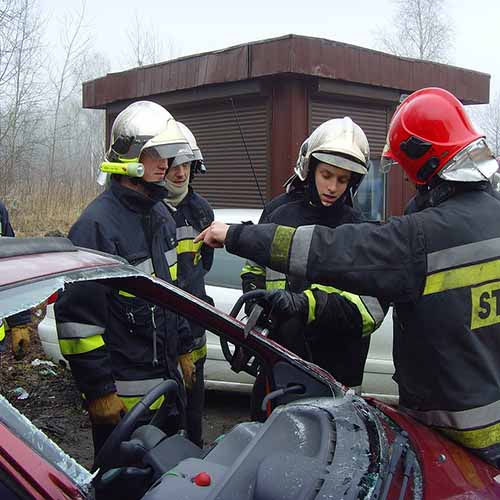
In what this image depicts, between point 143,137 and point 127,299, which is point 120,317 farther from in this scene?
point 143,137

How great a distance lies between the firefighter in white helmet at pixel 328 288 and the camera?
2.65 m

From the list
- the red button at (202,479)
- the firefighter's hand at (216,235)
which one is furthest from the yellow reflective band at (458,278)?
the red button at (202,479)

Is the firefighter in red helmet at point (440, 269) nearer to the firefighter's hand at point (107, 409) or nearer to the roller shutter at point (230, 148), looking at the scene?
the firefighter's hand at point (107, 409)

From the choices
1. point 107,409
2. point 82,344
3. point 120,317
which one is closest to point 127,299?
point 120,317

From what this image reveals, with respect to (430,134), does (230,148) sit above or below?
above

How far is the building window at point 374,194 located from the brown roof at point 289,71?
137cm

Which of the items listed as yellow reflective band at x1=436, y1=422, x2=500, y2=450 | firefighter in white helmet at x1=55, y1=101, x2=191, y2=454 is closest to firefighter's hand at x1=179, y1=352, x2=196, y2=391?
firefighter in white helmet at x1=55, y1=101, x2=191, y2=454

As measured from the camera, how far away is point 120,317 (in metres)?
2.41

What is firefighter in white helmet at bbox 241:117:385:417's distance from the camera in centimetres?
265

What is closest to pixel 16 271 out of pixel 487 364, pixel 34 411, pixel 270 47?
pixel 487 364

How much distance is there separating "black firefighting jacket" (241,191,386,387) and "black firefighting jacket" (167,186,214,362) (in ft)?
1.40

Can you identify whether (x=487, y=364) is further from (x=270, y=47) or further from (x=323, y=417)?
(x=270, y=47)

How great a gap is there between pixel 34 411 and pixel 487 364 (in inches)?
144

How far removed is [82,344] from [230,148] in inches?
302
